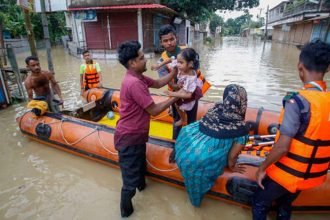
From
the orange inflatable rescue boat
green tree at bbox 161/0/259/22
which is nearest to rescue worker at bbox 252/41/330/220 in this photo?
the orange inflatable rescue boat

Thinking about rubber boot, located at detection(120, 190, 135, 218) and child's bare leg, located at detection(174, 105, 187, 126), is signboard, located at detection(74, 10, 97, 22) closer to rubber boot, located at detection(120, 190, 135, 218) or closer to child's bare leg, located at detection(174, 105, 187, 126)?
child's bare leg, located at detection(174, 105, 187, 126)

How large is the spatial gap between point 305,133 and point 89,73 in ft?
17.1

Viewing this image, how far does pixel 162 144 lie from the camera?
316 cm

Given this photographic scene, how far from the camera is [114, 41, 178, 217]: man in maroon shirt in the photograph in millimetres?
2137

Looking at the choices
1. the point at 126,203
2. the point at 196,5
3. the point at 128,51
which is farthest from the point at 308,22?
the point at 126,203

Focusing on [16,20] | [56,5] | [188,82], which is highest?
[56,5]

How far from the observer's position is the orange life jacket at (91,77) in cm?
567

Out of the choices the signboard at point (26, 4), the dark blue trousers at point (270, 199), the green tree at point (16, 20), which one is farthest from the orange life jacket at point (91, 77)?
the green tree at point (16, 20)

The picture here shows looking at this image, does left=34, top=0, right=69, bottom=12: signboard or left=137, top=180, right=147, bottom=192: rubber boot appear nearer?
left=137, top=180, right=147, bottom=192: rubber boot

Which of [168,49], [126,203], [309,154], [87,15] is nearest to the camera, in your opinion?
[309,154]

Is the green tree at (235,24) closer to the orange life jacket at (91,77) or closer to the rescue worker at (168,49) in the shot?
the orange life jacket at (91,77)

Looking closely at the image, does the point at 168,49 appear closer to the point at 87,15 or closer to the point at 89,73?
the point at 89,73

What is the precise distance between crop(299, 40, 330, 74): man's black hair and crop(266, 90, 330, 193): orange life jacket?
19 cm

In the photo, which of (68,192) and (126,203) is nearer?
(126,203)
